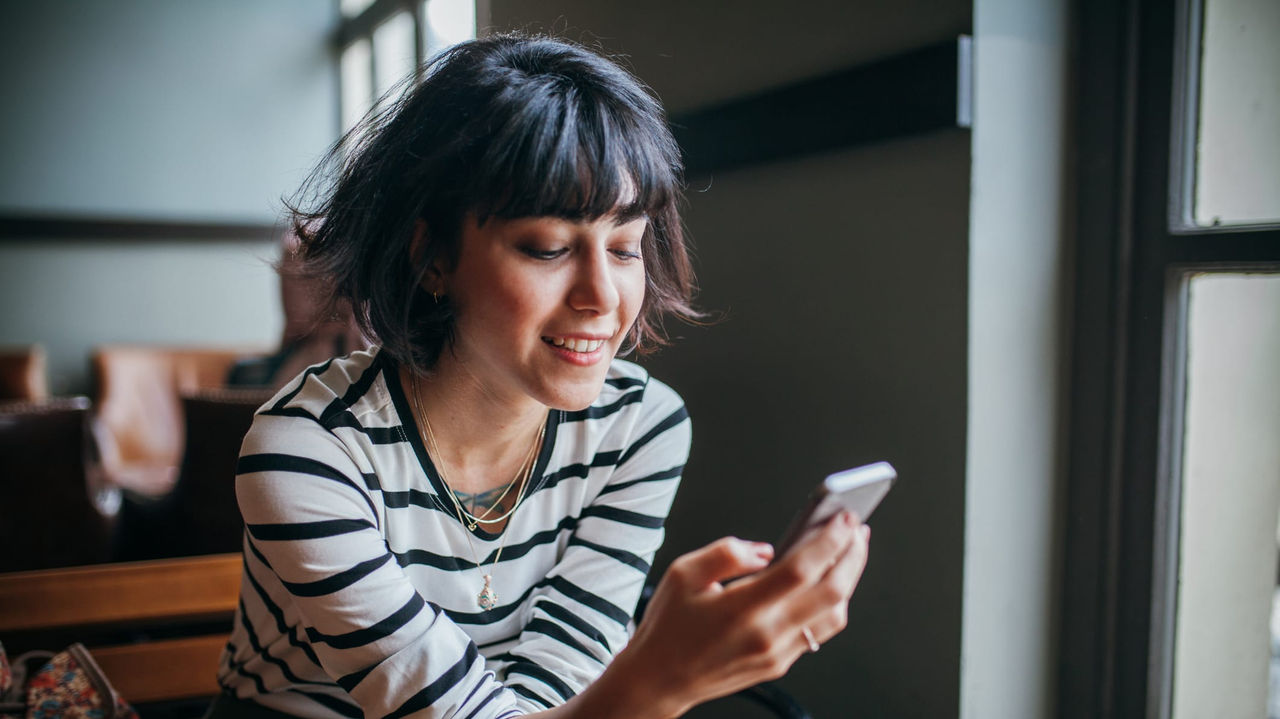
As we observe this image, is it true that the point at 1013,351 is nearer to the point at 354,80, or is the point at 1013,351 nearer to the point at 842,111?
the point at 842,111

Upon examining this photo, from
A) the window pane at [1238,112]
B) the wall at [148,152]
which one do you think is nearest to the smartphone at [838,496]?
the window pane at [1238,112]

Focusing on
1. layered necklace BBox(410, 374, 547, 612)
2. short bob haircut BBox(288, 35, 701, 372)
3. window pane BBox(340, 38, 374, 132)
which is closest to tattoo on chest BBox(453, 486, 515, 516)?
layered necklace BBox(410, 374, 547, 612)

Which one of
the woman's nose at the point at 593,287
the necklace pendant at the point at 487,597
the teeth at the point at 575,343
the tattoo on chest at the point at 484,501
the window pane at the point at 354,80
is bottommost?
the necklace pendant at the point at 487,597

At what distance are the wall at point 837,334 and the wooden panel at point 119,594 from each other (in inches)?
29.9

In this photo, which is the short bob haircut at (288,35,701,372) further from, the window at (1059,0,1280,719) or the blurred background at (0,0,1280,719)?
the window at (1059,0,1280,719)

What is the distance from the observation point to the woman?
0.88 meters

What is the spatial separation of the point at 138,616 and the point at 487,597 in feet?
1.88

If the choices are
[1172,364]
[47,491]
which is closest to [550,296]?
[1172,364]

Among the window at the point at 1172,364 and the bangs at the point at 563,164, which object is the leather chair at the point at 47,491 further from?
the window at the point at 1172,364

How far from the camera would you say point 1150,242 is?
3.51 ft

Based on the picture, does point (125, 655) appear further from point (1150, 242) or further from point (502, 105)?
point (1150, 242)

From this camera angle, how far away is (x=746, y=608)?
25.5 inches

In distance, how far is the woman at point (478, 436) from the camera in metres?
0.88

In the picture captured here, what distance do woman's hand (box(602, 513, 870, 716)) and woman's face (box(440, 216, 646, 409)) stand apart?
291 millimetres
